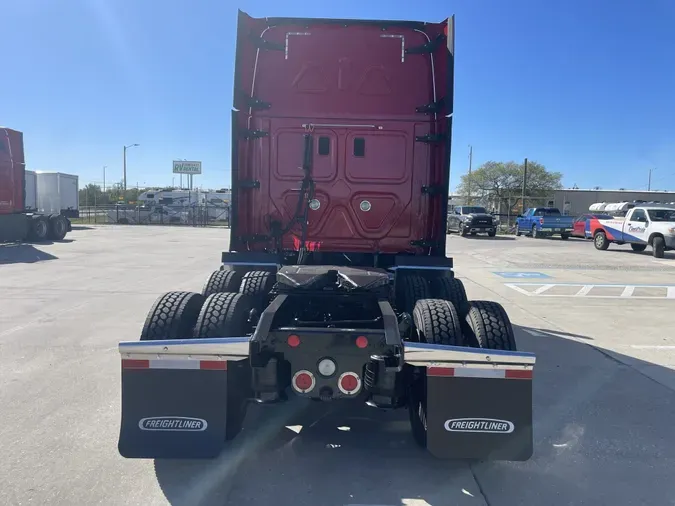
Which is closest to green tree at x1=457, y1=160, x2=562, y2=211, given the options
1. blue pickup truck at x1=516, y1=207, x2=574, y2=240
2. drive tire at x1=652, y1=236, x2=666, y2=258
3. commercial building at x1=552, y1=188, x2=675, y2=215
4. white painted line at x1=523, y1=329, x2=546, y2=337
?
commercial building at x1=552, y1=188, x2=675, y2=215

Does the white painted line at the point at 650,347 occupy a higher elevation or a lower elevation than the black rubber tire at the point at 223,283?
lower

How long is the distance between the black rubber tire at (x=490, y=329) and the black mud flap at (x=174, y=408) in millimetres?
1715

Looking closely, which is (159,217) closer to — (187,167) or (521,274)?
(187,167)

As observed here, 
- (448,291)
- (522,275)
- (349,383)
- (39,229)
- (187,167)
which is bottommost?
(522,275)

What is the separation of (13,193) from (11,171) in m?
0.97

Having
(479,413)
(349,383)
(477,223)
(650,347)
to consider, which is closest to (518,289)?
(650,347)

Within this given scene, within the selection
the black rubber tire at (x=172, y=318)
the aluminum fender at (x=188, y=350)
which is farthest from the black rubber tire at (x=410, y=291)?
the aluminum fender at (x=188, y=350)

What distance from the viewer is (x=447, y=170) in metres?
5.40

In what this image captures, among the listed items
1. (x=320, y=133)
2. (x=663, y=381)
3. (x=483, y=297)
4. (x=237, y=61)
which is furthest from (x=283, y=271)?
(x=483, y=297)

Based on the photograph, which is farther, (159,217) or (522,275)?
(159,217)

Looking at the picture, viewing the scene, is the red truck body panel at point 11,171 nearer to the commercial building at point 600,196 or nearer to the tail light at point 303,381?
the tail light at point 303,381

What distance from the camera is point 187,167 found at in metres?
64.9

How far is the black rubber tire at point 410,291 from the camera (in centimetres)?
481

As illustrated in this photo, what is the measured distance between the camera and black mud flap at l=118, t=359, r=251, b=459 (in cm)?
331
